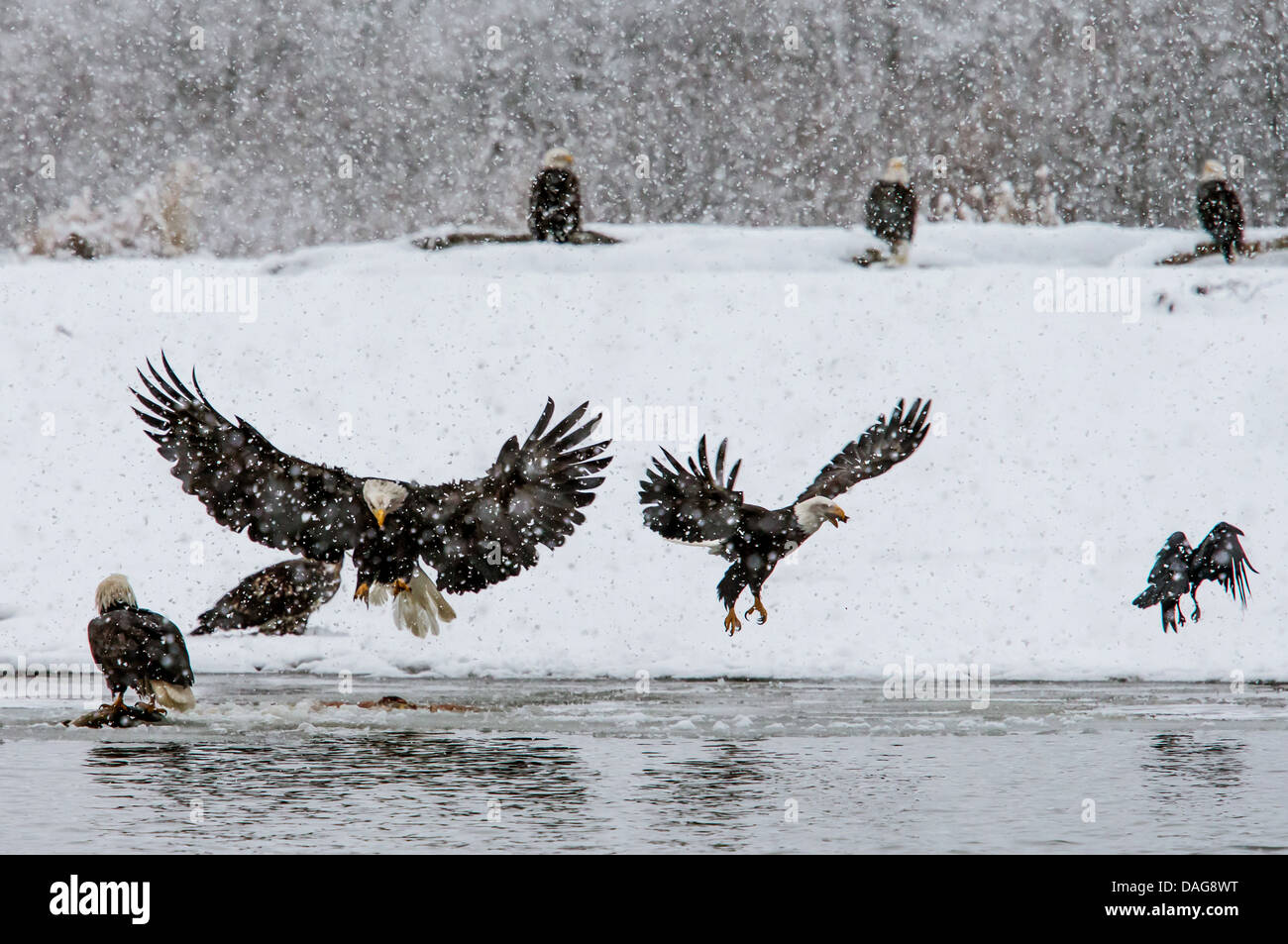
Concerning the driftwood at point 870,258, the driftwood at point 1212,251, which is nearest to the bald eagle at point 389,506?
the driftwood at point 870,258

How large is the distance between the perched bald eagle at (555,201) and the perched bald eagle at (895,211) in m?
3.81

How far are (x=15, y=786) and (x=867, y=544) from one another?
31.3 ft

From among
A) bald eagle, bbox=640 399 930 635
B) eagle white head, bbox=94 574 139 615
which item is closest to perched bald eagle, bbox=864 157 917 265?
bald eagle, bbox=640 399 930 635

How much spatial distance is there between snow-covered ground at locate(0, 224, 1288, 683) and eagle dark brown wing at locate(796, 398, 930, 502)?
1.89 meters

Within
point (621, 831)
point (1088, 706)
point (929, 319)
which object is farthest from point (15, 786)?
point (929, 319)

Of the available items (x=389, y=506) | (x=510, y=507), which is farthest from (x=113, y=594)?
(x=510, y=507)

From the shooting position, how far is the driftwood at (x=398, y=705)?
9.77 m

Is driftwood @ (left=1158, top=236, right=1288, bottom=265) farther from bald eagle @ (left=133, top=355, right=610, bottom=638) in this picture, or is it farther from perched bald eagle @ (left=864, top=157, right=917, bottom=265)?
bald eagle @ (left=133, top=355, right=610, bottom=638)

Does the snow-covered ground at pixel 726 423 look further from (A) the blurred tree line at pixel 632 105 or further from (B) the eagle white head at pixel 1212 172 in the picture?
(A) the blurred tree line at pixel 632 105

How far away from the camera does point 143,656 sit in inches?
350

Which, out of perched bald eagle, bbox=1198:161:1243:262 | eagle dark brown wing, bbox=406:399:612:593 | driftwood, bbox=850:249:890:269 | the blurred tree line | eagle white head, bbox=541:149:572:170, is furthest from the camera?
the blurred tree line

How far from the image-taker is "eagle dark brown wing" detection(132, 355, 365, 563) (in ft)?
29.5

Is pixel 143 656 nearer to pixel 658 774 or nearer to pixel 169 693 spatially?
pixel 169 693

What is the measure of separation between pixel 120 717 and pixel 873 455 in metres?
5.05
